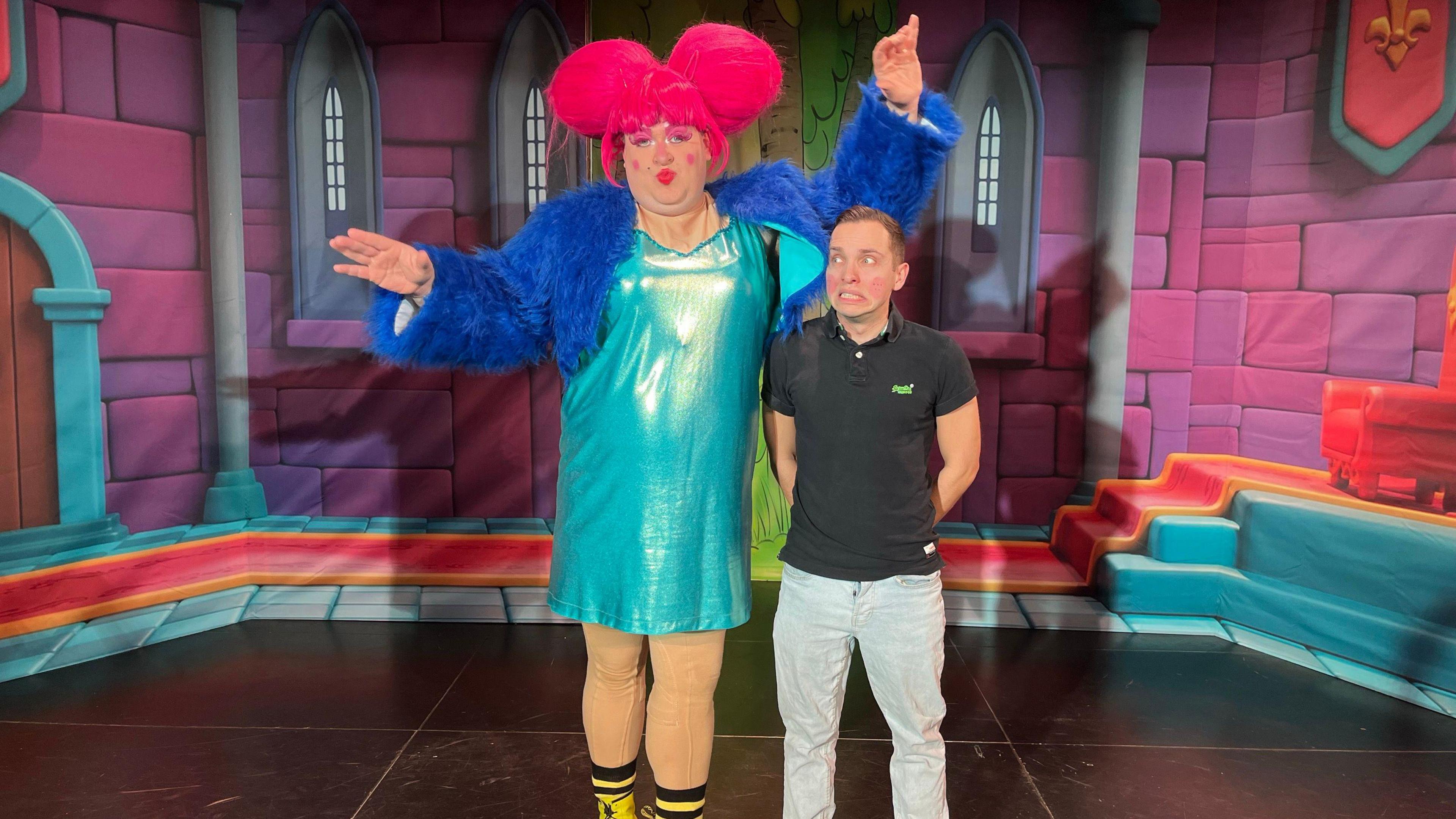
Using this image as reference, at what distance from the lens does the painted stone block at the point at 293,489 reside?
153 inches

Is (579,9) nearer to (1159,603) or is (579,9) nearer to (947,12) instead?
(947,12)

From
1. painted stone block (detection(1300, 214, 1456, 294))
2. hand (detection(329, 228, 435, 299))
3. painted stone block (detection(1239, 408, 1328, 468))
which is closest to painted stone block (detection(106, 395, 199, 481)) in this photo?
hand (detection(329, 228, 435, 299))

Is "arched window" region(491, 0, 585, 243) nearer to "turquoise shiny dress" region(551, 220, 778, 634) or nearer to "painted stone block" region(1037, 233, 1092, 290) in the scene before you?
"painted stone block" region(1037, 233, 1092, 290)

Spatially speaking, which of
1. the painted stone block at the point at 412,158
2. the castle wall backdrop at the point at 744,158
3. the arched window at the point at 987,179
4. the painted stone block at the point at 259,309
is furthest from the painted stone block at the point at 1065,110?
the painted stone block at the point at 259,309

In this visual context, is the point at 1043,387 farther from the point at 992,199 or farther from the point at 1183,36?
the point at 1183,36

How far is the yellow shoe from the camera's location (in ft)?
6.71

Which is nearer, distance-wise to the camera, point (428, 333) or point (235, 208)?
point (428, 333)

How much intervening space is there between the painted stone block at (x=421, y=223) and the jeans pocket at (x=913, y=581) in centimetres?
270

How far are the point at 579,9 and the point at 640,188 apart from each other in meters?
2.33

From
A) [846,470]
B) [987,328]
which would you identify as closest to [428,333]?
[846,470]

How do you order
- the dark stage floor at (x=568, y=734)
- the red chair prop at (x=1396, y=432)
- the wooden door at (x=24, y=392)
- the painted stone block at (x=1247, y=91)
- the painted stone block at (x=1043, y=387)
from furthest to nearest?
the painted stone block at (x=1043, y=387) → the painted stone block at (x=1247, y=91) → the wooden door at (x=24, y=392) → the red chair prop at (x=1396, y=432) → the dark stage floor at (x=568, y=734)

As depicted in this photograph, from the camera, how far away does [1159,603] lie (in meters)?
3.75

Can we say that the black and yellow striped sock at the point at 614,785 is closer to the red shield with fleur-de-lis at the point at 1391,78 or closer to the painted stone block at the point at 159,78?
the painted stone block at the point at 159,78

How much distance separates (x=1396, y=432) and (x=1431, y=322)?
0.39 meters
